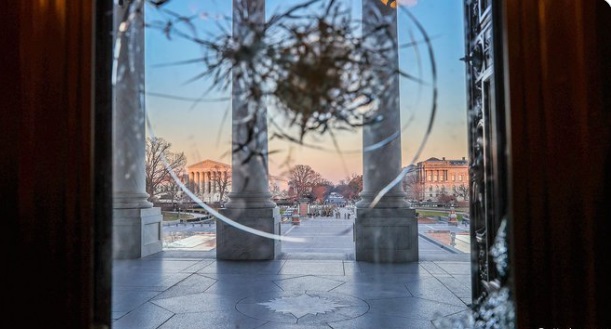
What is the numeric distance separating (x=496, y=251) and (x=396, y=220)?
7260 millimetres

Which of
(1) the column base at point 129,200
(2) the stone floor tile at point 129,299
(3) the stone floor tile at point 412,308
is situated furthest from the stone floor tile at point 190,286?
(1) the column base at point 129,200

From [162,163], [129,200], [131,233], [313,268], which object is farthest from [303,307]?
[129,200]

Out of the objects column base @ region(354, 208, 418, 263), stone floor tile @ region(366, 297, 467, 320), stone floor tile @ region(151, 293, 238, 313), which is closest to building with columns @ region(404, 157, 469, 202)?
stone floor tile @ region(366, 297, 467, 320)

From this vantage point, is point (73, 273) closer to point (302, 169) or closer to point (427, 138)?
point (302, 169)

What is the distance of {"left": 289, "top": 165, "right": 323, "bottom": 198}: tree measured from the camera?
→ 5.55 meters

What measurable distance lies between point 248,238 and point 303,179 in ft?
20.6

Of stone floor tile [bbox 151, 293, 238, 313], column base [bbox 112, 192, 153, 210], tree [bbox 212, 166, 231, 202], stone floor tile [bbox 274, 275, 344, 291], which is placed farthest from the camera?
column base [bbox 112, 192, 153, 210]

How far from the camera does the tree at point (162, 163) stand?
268 inches

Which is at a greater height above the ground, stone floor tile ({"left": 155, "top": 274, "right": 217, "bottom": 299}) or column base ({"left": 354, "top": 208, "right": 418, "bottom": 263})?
column base ({"left": 354, "top": 208, "right": 418, "bottom": 263})

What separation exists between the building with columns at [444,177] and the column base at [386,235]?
5129 mm

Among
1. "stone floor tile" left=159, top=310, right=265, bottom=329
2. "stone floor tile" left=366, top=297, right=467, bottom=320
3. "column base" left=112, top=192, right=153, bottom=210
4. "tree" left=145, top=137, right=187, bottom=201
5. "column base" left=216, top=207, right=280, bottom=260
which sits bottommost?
"stone floor tile" left=366, top=297, right=467, bottom=320

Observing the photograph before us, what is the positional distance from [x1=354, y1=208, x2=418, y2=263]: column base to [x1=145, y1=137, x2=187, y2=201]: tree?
5149mm

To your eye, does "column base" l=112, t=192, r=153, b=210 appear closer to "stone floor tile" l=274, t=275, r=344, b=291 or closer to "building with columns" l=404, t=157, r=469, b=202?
"stone floor tile" l=274, t=275, r=344, b=291

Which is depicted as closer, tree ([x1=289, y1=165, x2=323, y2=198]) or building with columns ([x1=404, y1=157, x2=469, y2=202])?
tree ([x1=289, y1=165, x2=323, y2=198])
